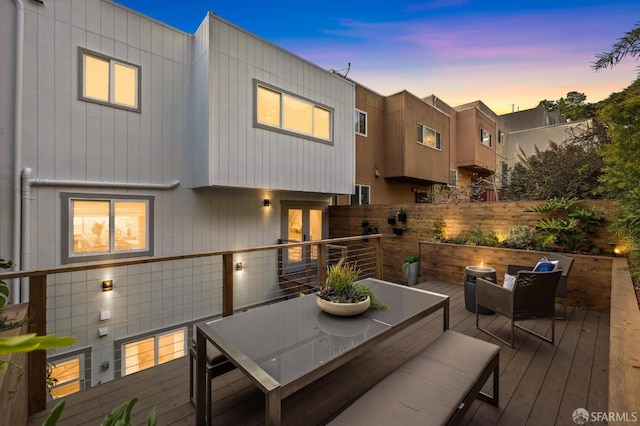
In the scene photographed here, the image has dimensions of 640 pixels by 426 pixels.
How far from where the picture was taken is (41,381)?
2242 millimetres

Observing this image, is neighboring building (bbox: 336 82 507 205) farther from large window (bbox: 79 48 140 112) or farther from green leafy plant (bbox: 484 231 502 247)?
large window (bbox: 79 48 140 112)

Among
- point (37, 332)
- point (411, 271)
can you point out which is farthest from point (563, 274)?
point (37, 332)

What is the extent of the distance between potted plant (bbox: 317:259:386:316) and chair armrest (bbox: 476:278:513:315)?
1.77m

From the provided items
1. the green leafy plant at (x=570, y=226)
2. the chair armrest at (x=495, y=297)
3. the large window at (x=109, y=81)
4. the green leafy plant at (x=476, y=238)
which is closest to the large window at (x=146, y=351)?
the large window at (x=109, y=81)

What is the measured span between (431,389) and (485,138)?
1533 cm

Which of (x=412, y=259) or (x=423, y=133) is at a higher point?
(x=423, y=133)

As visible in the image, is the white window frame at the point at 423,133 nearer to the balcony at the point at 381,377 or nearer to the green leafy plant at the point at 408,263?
the green leafy plant at the point at 408,263

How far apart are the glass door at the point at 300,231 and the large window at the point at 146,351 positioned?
2.92m

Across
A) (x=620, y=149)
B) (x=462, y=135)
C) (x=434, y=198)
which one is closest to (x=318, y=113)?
(x=434, y=198)

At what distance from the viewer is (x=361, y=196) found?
395 inches

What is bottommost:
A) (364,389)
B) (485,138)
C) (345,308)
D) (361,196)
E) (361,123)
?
(364,389)

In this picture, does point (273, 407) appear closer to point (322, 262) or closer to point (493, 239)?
point (322, 262)

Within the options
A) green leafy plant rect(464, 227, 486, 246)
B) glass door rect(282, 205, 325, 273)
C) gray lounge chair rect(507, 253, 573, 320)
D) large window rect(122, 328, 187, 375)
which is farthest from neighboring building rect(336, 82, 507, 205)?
large window rect(122, 328, 187, 375)

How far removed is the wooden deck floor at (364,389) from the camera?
215 centimetres
